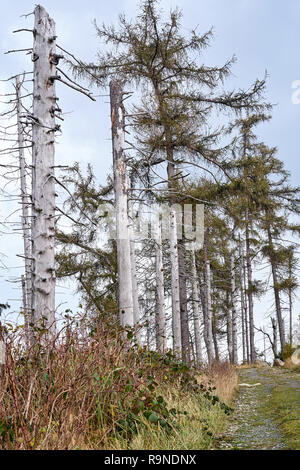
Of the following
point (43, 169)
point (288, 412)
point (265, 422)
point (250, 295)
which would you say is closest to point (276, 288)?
point (250, 295)

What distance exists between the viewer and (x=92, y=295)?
18062 mm

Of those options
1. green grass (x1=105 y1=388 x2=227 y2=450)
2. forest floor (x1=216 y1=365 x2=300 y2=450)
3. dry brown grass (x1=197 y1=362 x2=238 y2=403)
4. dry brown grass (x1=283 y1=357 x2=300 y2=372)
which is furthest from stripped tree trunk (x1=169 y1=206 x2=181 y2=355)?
green grass (x1=105 y1=388 x2=227 y2=450)

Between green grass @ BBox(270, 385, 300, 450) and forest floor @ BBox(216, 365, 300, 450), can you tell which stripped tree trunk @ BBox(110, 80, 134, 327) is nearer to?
forest floor @ BBox(216, 365, 300, 450)

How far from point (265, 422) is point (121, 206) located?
486cm

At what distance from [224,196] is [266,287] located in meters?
11.7

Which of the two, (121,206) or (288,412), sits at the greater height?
(121,206)

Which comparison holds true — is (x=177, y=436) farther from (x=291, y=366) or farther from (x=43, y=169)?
(x=291, y=366)

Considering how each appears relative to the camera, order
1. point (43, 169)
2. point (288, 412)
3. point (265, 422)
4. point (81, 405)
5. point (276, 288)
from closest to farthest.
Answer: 1. point (81, 405)
2. point (265, 422)
3. point (288, 412)
4. point (43, 169)
5. point (276, 288)

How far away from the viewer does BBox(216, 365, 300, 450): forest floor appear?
5.23 meters

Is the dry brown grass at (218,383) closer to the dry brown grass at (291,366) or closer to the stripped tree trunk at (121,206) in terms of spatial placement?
the stripped tree trunk at (121,206)

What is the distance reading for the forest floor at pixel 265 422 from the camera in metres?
5.23

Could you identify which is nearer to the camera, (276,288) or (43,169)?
(43,169)

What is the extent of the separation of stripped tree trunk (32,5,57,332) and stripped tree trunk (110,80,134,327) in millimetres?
1960

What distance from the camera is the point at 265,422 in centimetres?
683
